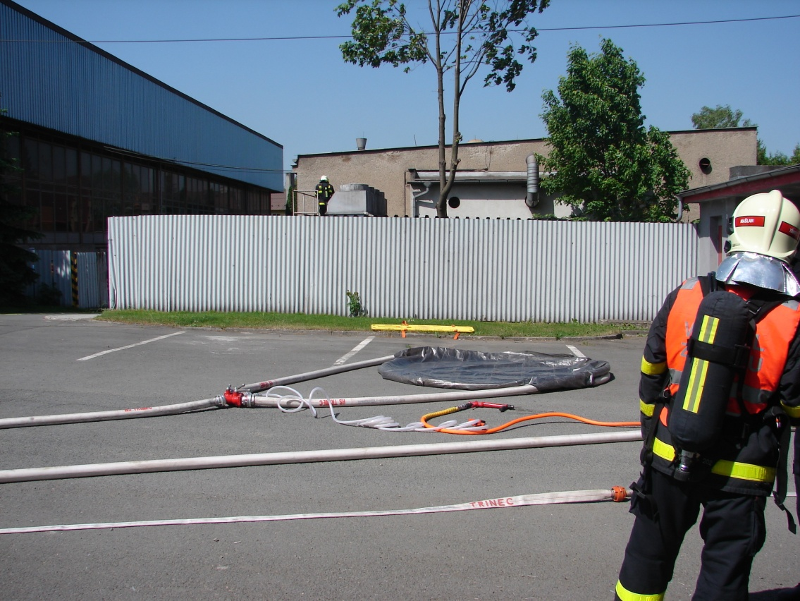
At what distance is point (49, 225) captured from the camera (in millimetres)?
26750

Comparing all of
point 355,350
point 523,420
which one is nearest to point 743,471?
point 523,420

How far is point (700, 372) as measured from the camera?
2.53 meters

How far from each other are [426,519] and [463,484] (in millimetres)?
717

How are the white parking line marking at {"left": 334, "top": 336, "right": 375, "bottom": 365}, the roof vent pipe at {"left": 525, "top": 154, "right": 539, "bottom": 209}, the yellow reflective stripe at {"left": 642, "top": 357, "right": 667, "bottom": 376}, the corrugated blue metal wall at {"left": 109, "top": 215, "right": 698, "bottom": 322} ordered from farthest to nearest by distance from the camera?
the roof vent pipe at {"left": 525, "top": 154, "right": 539, "bottom": 209}, the corrugated blue metal wall at {"left": 109, "top": 215, "right": 698, "bottom": 322}, the white parking line marking at {"left": 334, "top": 336, "right": 375, "bottom": 365}, the yellow reflective stripe at {"left": 642, "top": 357, "right": 667, "bottom": 376}

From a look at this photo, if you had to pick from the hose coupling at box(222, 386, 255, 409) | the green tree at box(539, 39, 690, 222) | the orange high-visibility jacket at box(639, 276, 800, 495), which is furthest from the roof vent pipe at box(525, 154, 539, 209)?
the orange high-visibility jacket at box(639, 276, 800, 495)

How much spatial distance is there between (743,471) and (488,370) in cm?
673

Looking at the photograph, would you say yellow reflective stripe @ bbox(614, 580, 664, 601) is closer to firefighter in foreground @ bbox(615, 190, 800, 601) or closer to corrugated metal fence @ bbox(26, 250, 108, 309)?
firefighter in foreground @ bbox(615, 190, 800, 601)

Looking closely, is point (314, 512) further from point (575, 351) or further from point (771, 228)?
point (575, 351)

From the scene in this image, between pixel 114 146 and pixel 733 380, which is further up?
pixel 114 146

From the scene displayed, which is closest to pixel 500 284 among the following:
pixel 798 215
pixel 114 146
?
pixel 798 215

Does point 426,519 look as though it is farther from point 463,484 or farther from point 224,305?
point 224,305

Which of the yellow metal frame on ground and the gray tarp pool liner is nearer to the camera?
the gray tarp pool liner

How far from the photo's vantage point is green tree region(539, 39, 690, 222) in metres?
20.7

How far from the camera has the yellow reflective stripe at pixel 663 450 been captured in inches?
104
